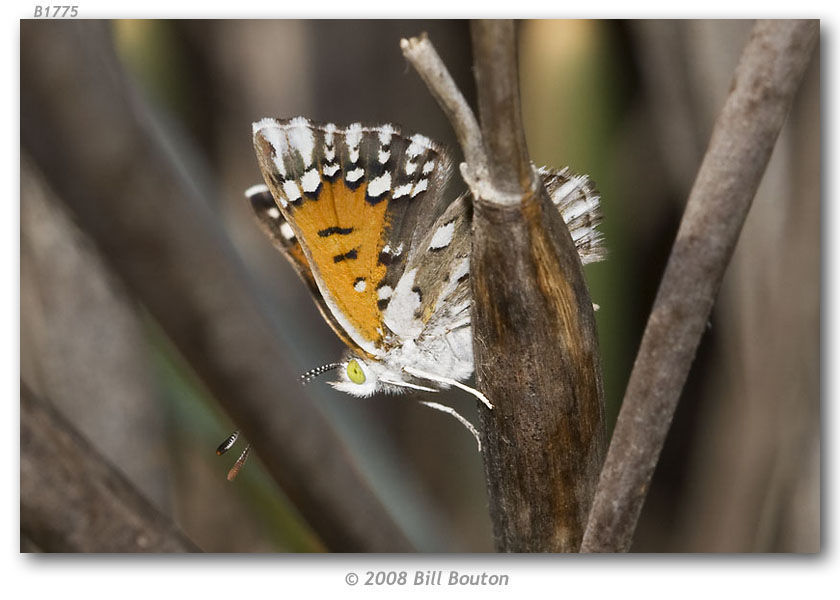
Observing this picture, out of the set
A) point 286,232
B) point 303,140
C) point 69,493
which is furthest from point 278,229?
point 69,493

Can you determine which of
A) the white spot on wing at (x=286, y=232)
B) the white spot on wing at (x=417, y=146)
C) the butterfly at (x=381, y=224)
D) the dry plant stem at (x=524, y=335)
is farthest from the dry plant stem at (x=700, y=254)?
the white spot on wing at (x=286, y=232)

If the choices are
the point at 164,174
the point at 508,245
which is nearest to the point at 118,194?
the point at 164,174

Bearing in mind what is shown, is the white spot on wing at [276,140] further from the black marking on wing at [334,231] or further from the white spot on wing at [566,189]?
the white spot on wing at [566,189]

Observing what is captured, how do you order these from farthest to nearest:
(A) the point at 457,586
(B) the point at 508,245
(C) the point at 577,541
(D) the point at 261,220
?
(A) the point at 457,586 → (D) the point at 261,220 → (C) the point at 577,541 → (B) the point at 508,245

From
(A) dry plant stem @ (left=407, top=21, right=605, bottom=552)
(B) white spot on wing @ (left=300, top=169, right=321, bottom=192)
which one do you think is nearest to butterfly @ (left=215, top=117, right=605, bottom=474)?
(B) white spot on wing @ (left=300, top=169, right=321, bottom=192)

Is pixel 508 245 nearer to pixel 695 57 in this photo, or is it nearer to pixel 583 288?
pixel 583 288

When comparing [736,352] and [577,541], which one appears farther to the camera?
[736,352]

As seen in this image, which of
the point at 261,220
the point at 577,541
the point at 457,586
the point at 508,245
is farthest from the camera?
the point at 457,586

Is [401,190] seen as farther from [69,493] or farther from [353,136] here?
[69,493]
